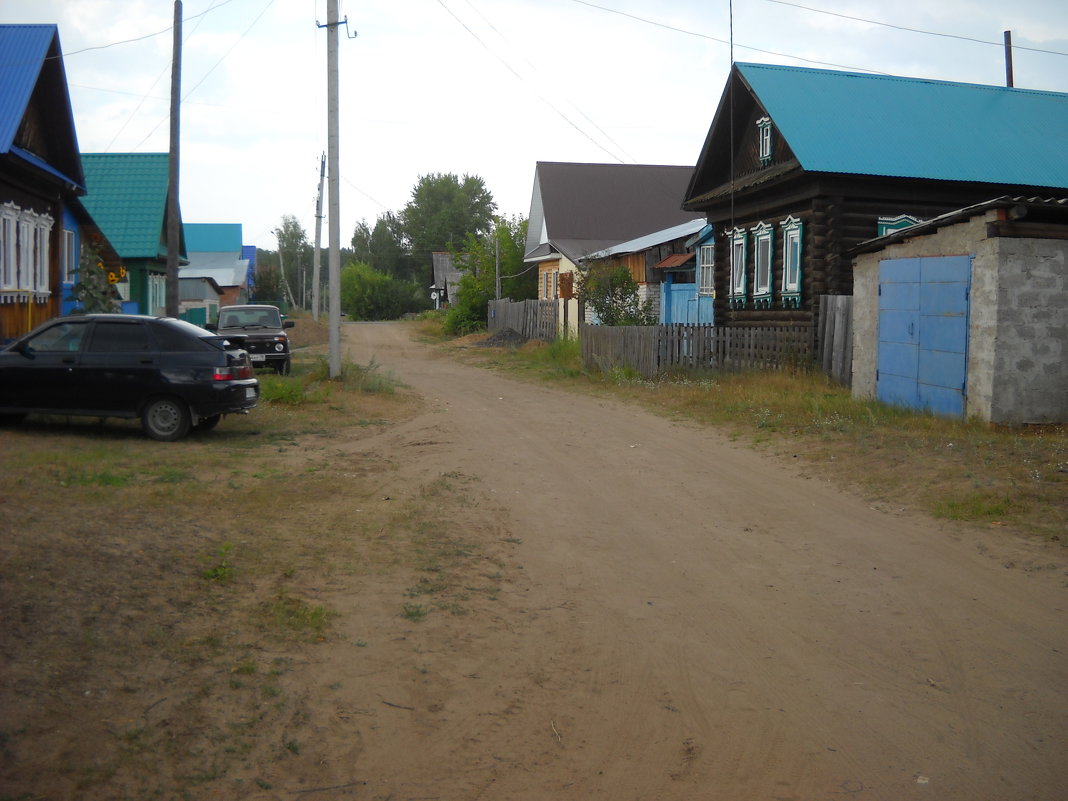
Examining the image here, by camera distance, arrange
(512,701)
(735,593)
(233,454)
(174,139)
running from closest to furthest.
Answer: (512,701), (735,593), (233,454), (174,139)

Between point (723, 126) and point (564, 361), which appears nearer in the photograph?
point (723, 126)

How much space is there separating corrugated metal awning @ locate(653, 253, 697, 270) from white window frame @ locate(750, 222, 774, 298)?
5.36 m

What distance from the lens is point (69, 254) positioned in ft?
81.3

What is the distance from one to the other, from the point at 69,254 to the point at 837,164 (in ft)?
61.7

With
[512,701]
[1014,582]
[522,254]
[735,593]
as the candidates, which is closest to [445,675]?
[512,701]

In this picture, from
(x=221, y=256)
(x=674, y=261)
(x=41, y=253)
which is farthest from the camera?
(x=221, y=256)

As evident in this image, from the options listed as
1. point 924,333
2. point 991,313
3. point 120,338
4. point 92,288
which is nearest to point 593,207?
point 92,288

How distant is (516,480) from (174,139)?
1604 centimetres

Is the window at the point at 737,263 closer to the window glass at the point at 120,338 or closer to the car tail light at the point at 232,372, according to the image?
the car tail light at the point at 232,372

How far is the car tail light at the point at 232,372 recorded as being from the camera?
12609 millimetres

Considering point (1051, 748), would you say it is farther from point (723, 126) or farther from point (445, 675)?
point (723, 126)

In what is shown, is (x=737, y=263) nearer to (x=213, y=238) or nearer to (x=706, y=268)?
(x=706, y=268)

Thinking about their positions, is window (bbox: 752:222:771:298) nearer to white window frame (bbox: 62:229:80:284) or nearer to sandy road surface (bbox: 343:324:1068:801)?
sandy road surface (bbox: 343:324:1068:801)

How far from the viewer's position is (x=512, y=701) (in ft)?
16.5
